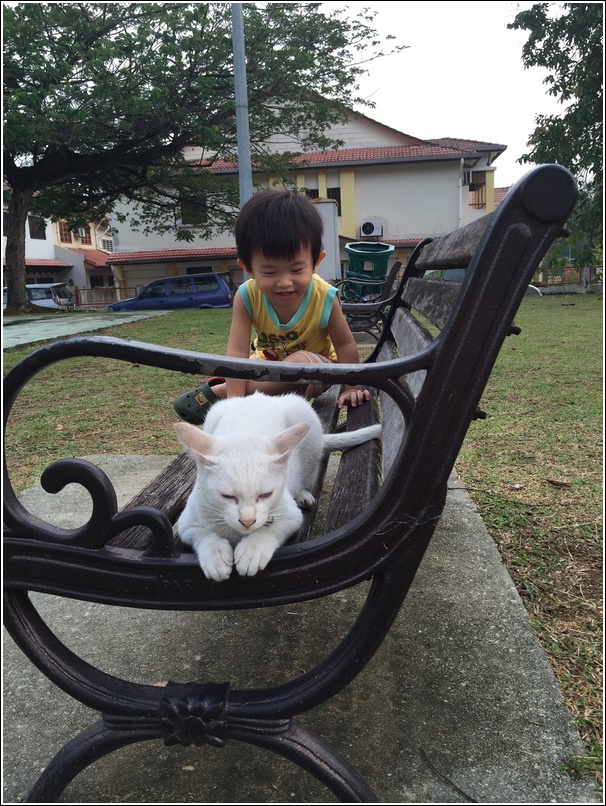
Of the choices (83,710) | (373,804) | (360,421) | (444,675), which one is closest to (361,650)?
(373,804)

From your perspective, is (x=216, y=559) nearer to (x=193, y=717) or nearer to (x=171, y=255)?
(x=193, y=717)

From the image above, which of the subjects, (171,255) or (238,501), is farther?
(171,255)

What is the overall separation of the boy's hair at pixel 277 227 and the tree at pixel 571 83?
8925 millimetres

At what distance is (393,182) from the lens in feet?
86.9

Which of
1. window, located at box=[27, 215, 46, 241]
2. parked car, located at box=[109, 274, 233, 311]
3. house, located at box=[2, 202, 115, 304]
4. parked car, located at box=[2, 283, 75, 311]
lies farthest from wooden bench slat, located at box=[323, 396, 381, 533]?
window, located at box=[27, 215, 46, 241]

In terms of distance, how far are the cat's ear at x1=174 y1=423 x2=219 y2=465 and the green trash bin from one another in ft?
27.0

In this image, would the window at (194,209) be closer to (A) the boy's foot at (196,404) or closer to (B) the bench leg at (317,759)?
(A) the boy's foot at (196,404)

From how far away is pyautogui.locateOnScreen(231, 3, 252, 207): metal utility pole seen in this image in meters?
7.60

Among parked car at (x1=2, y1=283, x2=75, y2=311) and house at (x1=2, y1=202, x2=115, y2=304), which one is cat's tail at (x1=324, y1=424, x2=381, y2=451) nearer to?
parked car at (x1=2, y1=283, x2=75, y2=311)

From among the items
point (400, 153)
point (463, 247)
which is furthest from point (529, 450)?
point (400, 153)

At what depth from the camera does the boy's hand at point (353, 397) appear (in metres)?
2.47

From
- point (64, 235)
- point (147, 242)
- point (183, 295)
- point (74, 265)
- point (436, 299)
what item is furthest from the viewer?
point (64, 235)

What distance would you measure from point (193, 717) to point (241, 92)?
844 cm

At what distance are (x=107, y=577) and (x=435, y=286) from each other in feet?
4.23
